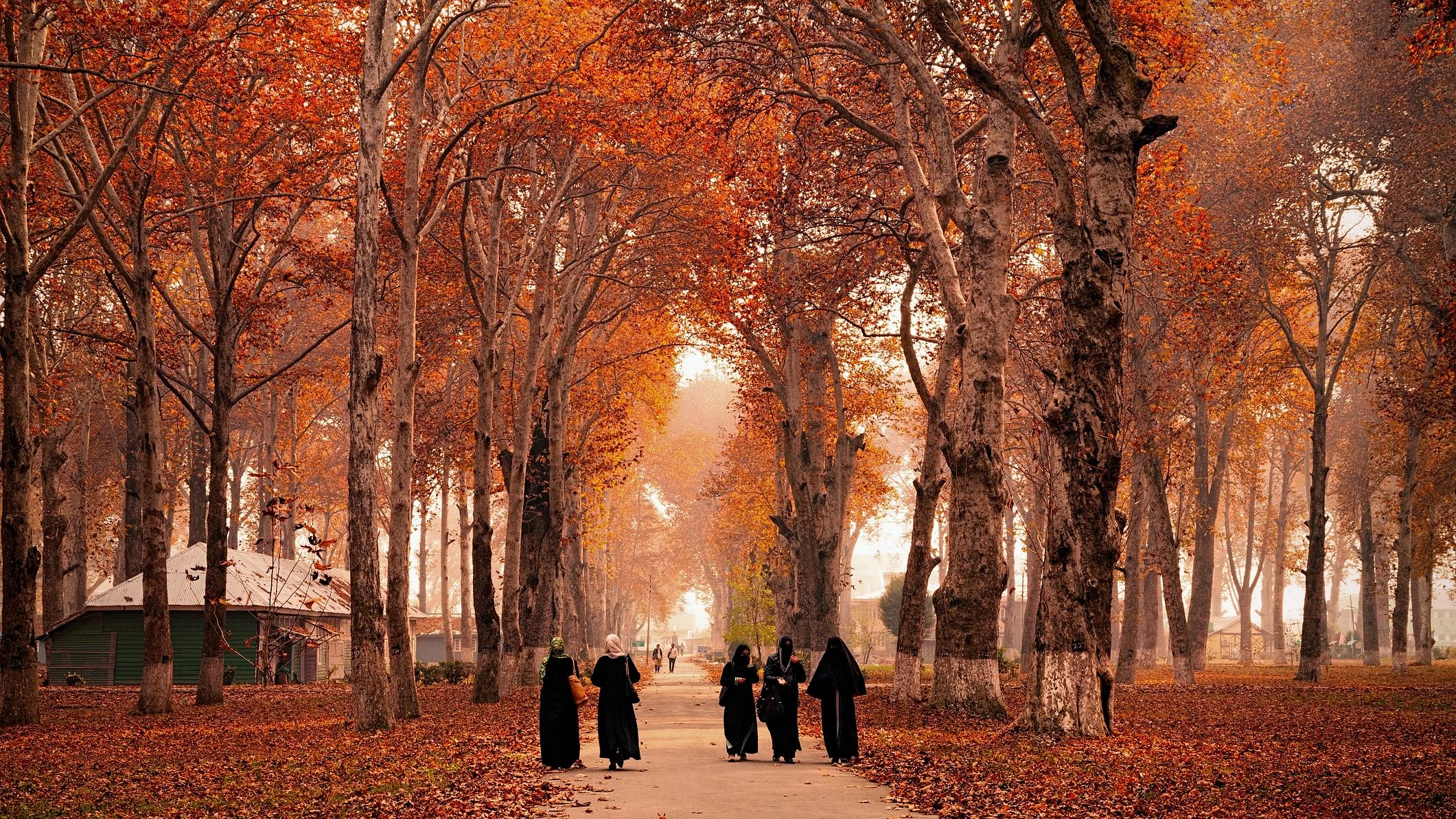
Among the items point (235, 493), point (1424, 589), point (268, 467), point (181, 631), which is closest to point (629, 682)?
point (181, 631)

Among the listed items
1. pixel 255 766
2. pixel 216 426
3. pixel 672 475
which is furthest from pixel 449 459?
pixel 672 475

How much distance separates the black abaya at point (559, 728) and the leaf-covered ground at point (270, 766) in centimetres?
27

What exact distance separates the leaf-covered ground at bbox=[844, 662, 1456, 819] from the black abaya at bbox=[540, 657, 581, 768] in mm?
3260

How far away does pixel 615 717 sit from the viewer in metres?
13.6

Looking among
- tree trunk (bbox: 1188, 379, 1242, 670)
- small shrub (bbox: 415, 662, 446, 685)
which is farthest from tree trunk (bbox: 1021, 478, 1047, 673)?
small shrub (bbox: 415, 662, 446, 685)

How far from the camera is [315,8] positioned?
21.3 m

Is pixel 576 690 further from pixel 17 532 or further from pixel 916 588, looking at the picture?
pixel 17 532

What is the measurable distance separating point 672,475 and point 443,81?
154ft

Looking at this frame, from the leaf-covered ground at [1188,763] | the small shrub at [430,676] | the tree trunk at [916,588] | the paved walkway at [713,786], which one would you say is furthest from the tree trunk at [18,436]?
the small shrub at [430,676]

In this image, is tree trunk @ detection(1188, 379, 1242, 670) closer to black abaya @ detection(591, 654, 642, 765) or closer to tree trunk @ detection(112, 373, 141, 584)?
black abaya @ detection(591, 654, 642, 765)

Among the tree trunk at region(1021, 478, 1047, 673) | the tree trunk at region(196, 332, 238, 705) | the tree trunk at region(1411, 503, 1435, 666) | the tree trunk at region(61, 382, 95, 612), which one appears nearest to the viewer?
the tree trunk at region(196, 332, 238, 705)

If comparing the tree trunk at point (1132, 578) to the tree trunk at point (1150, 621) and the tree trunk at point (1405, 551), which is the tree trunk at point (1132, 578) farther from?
the tree trunk at point (1150, 621)

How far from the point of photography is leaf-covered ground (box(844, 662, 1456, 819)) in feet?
30.5

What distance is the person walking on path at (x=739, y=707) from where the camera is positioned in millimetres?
14414
